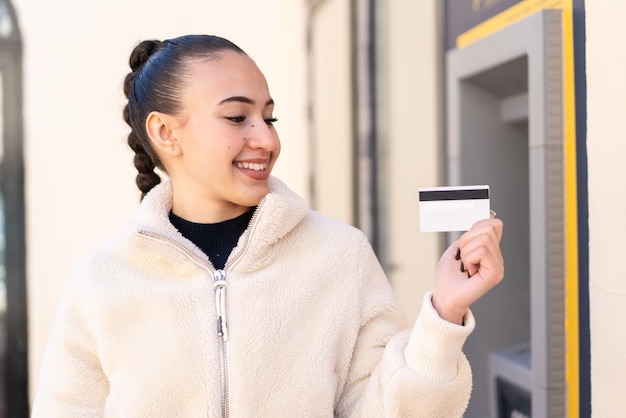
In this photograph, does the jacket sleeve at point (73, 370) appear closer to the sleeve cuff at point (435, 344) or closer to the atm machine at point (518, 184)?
the sleeve cuff at point (435, 344)

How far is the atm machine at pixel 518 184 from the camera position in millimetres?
2025

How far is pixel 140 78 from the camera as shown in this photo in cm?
186

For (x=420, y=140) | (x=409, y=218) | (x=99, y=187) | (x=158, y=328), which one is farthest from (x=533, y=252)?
(x=99, y=187)

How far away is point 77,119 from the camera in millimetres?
6312

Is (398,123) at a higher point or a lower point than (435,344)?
higher

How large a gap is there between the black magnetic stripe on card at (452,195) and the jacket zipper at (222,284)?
36 cm

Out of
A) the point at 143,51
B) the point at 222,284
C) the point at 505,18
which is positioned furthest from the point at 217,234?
the point at 505,18

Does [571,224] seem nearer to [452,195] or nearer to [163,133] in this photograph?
[452,195]

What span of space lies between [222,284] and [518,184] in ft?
4.42

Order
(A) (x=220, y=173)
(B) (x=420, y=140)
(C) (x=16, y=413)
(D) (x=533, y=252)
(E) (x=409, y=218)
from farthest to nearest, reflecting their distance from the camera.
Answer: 1. (C) (x=16, y=413)
2. (E) (x=409, y=218)
3. (B) (x=420, y=140)
4. (D) (x=533, y=252)
5. (A) (x=220, y=173)

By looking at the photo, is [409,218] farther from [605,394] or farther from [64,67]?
[64,67]

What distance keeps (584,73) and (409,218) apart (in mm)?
2226

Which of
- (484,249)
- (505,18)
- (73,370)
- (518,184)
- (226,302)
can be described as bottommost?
(73,370)

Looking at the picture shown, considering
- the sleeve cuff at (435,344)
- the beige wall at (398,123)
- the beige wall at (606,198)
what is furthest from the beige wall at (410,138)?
the sleeve cuff at (435,344)
